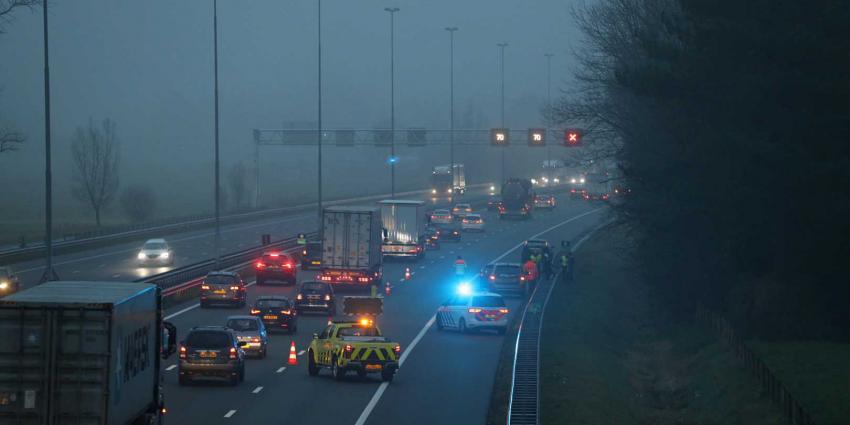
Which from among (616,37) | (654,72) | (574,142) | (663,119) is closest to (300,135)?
(574,142)

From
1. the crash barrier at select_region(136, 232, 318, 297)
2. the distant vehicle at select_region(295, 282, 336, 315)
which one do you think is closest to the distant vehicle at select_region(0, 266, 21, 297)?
the crash barrier at select_region(136, 232, 318, 297)

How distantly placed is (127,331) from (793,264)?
2378 cm

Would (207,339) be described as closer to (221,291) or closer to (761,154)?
(761,154)

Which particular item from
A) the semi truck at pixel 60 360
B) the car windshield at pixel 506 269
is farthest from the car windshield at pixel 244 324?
the car windshield at pixel 506 269

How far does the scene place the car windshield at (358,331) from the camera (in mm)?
30844

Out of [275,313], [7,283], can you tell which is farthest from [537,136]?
[275,313]

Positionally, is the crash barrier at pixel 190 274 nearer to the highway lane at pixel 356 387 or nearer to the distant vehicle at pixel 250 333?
the highway lane at pixel 356 387

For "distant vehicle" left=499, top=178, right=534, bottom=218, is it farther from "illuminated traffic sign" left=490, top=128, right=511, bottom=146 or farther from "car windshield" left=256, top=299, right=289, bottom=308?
"car windshield" left=256, top=299, right=289, bottom=308

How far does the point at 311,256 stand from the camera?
2591 inches

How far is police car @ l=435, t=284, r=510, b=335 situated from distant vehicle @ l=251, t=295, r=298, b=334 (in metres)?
5.49

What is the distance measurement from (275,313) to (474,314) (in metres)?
6.89

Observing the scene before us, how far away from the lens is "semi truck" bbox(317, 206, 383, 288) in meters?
55.2

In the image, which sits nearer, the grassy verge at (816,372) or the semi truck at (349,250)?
the grassy verge at (816,372)

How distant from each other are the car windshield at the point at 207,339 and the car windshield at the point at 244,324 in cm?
482
